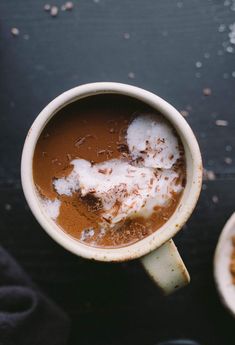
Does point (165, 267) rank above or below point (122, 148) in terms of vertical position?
below

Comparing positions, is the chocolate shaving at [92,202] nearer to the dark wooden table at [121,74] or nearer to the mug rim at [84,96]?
the mug rim at [84,96]

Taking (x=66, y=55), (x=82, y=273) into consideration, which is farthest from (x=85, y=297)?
(x=66, y=55)

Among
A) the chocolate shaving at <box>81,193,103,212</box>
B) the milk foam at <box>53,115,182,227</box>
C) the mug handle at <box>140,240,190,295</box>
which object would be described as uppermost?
the milk foam at <box>53,115,182,227</box>

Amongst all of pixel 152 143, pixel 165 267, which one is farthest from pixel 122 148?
pixel 165 267

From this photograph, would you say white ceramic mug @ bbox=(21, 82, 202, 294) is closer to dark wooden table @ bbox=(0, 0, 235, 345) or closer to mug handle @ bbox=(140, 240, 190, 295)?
mug handle @ bbox=(140, 240, 190, 295)

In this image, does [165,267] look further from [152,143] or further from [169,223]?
[152,143]

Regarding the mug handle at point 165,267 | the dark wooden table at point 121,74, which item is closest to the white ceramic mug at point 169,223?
the mug handle at point 165,267

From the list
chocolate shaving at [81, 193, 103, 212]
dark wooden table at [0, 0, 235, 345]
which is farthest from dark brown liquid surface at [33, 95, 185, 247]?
dark wooden table at [0, 0, 235, 345]
